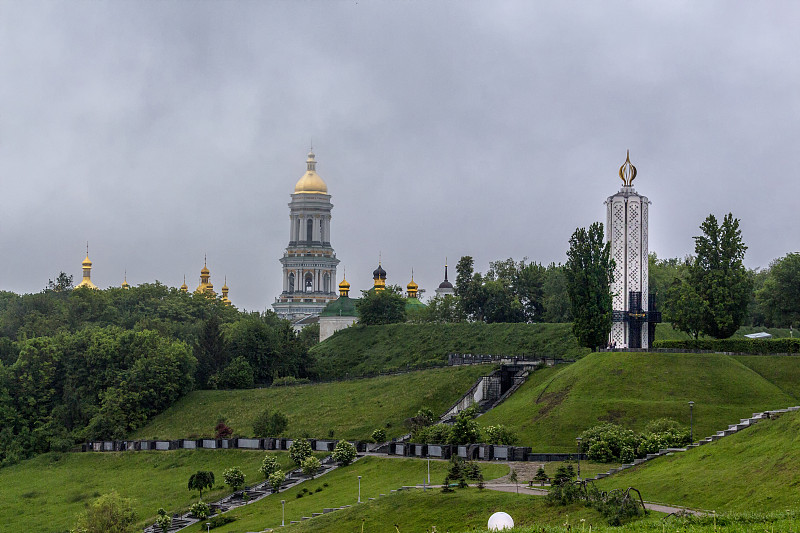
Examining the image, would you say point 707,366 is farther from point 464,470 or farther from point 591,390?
point 464,470

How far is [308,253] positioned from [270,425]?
109m

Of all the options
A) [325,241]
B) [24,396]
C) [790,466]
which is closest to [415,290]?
[325,241]

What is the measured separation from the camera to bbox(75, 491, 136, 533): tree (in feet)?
203

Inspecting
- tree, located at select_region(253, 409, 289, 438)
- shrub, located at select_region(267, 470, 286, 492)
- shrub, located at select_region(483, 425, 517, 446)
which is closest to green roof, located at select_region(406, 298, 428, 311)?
tree, located at select_region(253, 409, 289, 438)

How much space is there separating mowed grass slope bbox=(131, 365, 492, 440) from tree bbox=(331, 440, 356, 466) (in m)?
9.27

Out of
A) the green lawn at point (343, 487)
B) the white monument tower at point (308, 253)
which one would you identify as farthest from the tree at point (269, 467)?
the white monument tower at point (308, 253)

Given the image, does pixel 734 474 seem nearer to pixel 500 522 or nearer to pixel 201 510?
pixel 500 522

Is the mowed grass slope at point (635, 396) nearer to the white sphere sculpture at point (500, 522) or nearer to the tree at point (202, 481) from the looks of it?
the tree at point (202, 481)

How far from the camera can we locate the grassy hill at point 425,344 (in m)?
105

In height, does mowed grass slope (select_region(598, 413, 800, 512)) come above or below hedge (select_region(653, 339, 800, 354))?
below

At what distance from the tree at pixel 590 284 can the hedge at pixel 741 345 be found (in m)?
4.70

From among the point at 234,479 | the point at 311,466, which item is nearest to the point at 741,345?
the point at 311,466

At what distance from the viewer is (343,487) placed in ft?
207

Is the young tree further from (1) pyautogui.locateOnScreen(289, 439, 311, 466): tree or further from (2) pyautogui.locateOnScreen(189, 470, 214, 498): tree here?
(1) pyautogui.locateOnScreen(289, 439, 311, 466): tree
